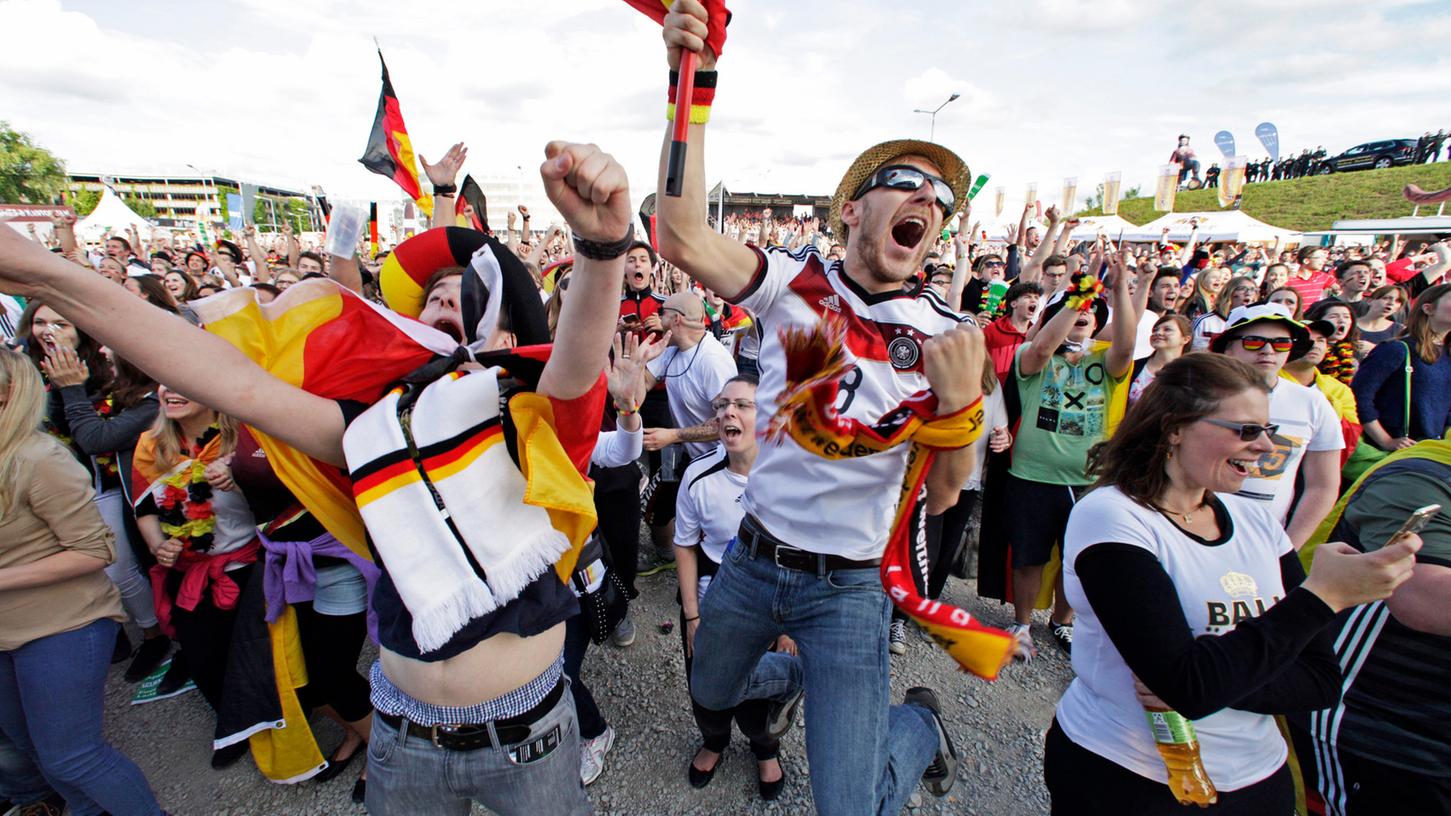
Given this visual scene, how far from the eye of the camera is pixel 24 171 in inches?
1988

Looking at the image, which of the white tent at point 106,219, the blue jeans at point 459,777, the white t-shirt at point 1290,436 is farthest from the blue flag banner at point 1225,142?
the white tent at point 106,219

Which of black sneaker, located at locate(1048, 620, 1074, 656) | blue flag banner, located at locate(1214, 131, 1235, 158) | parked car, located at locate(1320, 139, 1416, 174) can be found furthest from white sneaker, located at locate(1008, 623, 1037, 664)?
parked car, located at locate(1320, 139, 1416, 174)

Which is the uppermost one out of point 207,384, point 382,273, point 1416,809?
point 382,273

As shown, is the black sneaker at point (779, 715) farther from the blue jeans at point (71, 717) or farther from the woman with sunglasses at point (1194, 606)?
the blue jeans at point (71, 717)

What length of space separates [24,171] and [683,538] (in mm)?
76376

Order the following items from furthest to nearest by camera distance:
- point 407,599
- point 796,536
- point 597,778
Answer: point 597,778, point 796,536, point 407,599

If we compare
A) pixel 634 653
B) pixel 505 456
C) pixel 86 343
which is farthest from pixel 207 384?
pixel 86 343

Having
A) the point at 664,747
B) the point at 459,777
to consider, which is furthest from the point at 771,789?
the point at 459,777

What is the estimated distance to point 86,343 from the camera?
3635mm

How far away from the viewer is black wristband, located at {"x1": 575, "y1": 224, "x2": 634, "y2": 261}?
3.95ft

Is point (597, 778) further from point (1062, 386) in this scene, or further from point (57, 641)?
point (1062, 386)

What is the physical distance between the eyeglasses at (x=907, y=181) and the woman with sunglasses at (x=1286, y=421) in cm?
236

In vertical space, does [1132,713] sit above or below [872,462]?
below

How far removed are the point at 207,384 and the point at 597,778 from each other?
2.53m
